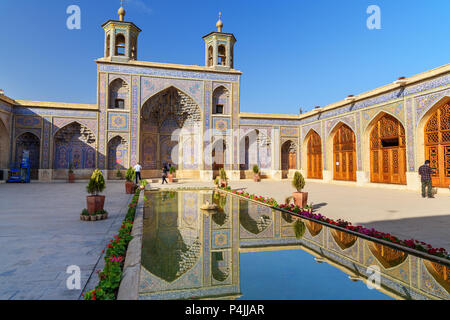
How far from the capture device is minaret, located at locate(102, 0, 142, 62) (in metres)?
16.4

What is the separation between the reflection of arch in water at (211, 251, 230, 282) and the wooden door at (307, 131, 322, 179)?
15320mm

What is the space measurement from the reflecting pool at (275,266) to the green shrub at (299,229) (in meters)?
0.02

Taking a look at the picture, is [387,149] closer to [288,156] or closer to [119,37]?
[288,156]

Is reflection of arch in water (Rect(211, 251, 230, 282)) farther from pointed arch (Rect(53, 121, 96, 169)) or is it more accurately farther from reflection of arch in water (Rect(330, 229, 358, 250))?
pointed arch (Rect(53, 121, 96, 169))

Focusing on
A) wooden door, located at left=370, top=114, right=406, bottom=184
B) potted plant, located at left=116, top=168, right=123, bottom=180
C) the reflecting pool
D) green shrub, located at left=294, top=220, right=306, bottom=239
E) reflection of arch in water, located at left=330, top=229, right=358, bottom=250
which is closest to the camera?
the reflecting pool

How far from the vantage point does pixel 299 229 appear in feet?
14.4

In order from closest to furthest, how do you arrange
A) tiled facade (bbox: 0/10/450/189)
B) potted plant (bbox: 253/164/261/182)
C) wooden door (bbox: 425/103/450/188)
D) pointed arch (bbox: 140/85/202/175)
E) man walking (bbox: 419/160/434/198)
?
man walking (bbox: 419/160/434/198) < wooden door (bbox: 425/103/450/188) < tiled facade (bbox: 0/10/450/189) < potted plant (bbox: 253/164/261/182) < pointed arch (bbox: 140/85/202/175)

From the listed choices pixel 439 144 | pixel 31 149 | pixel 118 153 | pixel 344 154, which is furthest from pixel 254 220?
pixel 31 149

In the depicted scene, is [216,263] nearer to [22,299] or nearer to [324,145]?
[22,299]

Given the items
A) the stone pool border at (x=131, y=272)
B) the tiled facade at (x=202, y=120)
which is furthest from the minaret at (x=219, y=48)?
the stone pool border at (x=131, y=272)

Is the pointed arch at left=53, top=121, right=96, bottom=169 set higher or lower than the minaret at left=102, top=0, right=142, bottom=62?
lower

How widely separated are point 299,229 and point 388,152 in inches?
398

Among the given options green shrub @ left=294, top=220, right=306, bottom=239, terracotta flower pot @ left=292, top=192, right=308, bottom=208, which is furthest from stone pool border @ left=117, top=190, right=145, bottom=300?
terracotta flower pot @ left=292, top=192, right=308, bottom=208

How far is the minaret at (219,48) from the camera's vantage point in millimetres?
18013
